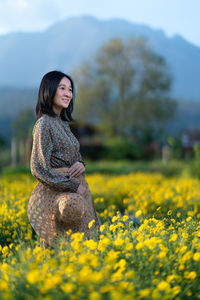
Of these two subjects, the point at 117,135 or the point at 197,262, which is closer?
the point at 197,262

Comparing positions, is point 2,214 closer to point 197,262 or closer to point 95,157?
point 197,262

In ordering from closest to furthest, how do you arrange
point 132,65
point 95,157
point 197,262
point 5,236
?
point 197,262
point 5,236
point 95,157
point 132,65

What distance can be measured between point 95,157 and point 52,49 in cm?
13187

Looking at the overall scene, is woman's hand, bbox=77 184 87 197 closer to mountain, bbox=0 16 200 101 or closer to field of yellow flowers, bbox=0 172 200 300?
field of yellow flowers, bbox=0 172 200 300

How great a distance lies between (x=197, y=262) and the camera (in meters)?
2.31

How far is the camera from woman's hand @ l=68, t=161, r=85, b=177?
9.63 ft

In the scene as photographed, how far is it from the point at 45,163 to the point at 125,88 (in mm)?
27718

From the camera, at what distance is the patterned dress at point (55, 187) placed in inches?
108

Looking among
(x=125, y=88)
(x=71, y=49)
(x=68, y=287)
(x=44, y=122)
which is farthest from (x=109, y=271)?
(x=71, y=49)

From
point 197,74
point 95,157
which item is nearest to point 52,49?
point 197,74

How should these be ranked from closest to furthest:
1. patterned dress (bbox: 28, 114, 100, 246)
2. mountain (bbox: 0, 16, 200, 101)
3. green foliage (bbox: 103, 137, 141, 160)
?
patterned dress (bbox: 28, 114, 100, 246) < green foliage (bbox: 103, 137, 141, 160) < mountain (bbox: 0, 16, 200, 101)

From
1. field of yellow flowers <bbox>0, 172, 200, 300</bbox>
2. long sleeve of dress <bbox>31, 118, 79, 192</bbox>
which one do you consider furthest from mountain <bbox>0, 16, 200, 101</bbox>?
field of yellow flowers <bbox>0, 172, 200, 300</bbox>

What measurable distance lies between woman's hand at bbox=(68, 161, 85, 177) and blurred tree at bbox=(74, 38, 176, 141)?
1050 inches

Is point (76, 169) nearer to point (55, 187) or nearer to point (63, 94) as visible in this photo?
point (55, 187)
